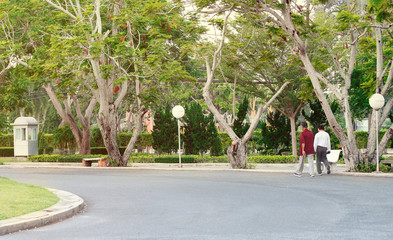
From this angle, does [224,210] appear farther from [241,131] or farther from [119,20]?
[241,131]

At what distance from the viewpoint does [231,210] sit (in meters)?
11.4

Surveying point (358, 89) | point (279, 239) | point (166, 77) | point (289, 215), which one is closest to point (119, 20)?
point (166, 77)

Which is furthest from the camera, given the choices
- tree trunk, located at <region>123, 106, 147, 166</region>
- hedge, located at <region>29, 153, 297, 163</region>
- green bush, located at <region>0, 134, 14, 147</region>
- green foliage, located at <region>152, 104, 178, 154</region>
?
green bush, located at <region>0, 134, 14, 147</region>

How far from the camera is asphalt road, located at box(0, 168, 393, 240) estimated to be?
8.71 meters

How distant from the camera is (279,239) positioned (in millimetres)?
8016

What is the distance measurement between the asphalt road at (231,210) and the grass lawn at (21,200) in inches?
32.5

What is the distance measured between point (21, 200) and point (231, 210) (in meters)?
4.43

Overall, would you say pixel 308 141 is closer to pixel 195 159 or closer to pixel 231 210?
pixel 231 210

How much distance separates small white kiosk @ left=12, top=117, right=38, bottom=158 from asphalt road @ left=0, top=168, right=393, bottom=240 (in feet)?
66.8

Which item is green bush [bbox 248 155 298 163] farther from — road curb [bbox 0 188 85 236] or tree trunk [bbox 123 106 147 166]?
road curb [bbox 0 188 85 236]

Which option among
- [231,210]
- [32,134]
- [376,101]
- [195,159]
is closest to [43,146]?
[32,134]

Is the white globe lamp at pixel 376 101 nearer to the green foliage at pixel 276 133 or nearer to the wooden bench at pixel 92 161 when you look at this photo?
the green foliage at pixel 276 133

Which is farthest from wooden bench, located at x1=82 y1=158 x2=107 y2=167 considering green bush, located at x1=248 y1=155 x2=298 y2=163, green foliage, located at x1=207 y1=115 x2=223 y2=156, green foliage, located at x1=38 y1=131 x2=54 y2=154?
green foliage, located at x1=38 y1=131 x2=54 y2=154

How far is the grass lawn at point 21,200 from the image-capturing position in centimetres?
1047
